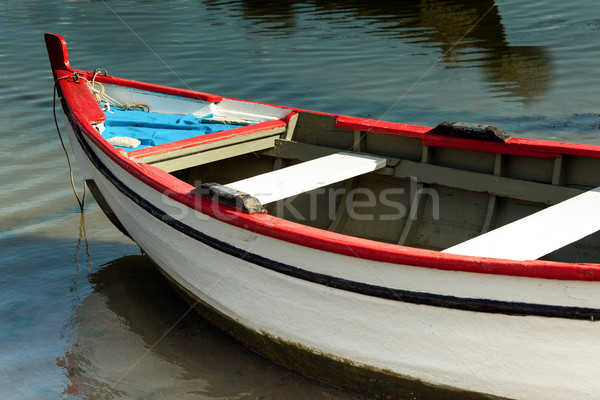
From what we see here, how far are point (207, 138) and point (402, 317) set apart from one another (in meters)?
2.56

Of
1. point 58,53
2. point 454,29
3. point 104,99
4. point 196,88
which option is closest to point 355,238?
point 104,99

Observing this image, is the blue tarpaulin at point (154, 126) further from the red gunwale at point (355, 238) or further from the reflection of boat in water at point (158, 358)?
the reflection of boat in water at point (158, 358)

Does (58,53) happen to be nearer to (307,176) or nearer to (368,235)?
(307,176)

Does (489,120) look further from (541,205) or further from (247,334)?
(247,334)

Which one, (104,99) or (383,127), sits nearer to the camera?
(383,127)

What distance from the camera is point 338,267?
3.53 metres

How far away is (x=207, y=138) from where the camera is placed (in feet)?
17.4

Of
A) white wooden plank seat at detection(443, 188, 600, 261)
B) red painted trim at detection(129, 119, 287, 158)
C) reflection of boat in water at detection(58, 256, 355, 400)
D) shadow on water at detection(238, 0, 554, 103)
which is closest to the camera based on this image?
white wooden plank seat at detection(443, 188, 600, 261)

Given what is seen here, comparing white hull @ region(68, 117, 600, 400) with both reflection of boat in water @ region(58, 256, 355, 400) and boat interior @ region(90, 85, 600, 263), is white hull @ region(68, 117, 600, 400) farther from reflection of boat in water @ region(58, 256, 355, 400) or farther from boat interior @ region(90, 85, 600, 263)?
boat interior @ region(90, 85, 600, 263)

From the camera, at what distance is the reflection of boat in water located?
4230 mm

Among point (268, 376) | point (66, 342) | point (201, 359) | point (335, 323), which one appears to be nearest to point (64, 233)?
point (66, 342)

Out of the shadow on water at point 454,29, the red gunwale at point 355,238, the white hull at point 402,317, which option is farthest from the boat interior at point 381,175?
the shadow on water at point 454,29

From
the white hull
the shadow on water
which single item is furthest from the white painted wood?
the shadow on water

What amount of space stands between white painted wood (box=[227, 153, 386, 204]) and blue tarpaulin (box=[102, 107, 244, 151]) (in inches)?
42.2
